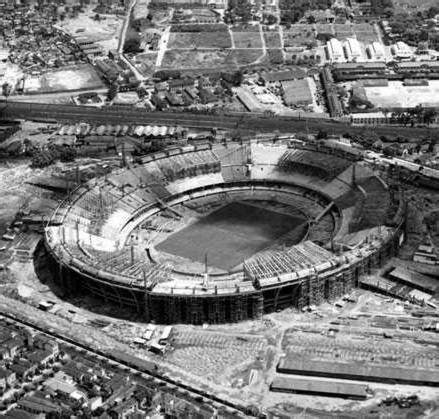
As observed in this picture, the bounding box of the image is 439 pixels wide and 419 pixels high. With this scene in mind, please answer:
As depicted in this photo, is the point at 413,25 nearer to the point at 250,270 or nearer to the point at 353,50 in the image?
the point at 353,50

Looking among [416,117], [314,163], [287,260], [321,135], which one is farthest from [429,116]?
[287,260]

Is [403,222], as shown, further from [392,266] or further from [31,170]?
[31,170]

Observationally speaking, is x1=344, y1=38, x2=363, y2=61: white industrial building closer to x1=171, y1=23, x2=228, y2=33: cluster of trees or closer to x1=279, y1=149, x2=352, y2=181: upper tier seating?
x1=171, y1=23, x2=228, y2=33: cluster of trees

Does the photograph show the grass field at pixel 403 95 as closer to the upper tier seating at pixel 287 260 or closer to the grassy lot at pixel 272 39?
the grassy lot at pixel 272 39

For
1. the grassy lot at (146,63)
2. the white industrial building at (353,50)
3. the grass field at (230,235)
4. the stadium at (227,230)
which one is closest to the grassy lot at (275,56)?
the white industrial building at (353,50)

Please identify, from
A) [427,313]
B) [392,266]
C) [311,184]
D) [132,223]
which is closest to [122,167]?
[132,223]
